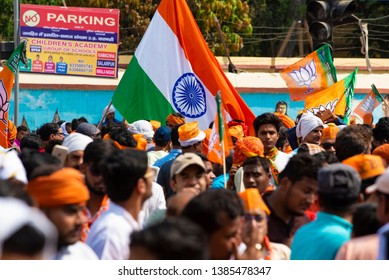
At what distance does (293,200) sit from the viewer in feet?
20.2

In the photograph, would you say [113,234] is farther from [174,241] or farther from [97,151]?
[174,241]

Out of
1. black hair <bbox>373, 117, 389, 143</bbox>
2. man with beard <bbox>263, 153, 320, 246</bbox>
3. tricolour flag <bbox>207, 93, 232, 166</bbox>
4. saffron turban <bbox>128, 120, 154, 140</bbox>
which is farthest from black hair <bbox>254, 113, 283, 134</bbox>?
man with beard <bbox>263, 153, 320, 246</bbox>

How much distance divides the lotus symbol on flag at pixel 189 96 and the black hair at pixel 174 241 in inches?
298

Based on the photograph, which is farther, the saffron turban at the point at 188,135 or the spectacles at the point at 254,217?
the saffron turban at the point at 188,135

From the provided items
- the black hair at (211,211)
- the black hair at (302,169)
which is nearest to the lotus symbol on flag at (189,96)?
the black hair at (302,169)

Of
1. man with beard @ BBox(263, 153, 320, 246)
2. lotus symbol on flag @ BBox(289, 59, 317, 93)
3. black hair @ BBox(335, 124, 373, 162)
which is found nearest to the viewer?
man with beard @ BBox(263, 153, 320, 246)

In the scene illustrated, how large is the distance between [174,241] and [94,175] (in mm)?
2941

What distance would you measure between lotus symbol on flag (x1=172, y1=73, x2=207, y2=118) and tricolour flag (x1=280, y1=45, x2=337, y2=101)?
3.21m

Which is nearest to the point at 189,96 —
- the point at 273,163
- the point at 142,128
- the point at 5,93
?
the point at 142,128

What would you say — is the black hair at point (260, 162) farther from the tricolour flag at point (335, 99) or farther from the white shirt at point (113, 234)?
the tricolour flag at point (335, 99)

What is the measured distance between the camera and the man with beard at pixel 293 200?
615cm

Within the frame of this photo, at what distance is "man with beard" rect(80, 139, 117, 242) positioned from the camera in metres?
6.36

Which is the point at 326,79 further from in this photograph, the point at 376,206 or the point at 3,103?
the point at 376,206

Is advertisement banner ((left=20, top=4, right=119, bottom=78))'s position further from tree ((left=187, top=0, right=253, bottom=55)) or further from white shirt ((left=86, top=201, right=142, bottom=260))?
white shirt ((left=86, top=201, right=142, bottom=260))
